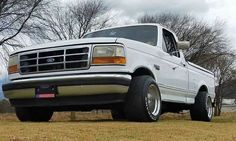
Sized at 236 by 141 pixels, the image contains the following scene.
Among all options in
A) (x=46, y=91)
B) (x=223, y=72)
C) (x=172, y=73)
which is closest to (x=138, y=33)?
(x=172, y=73)

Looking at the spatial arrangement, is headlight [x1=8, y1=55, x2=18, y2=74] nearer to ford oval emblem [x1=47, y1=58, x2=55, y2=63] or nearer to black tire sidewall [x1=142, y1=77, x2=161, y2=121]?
ford oval emblem [x1=47, y1=58, x2=55, y2=63]

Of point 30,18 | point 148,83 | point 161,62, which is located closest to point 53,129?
point 148,83

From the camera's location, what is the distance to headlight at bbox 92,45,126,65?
6.73m

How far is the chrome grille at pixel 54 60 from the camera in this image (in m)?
6.88

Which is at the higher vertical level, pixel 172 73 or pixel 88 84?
pixel 172 73

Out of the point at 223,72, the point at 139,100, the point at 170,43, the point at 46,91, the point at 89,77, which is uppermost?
the point at 223,72

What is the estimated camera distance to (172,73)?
8.70m

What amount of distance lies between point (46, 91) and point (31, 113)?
1.20 meters

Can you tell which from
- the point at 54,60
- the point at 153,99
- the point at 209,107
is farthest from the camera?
the point at 209,107

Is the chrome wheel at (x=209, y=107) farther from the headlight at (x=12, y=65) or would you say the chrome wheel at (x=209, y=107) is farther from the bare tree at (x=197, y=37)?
the bare tree at (x=197, y=37)

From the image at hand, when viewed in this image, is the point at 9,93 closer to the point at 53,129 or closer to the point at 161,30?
the point at 53,129

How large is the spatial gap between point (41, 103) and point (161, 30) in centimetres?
291

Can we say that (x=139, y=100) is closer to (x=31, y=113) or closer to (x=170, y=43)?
(x=31, y=113)

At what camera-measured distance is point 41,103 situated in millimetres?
7105
